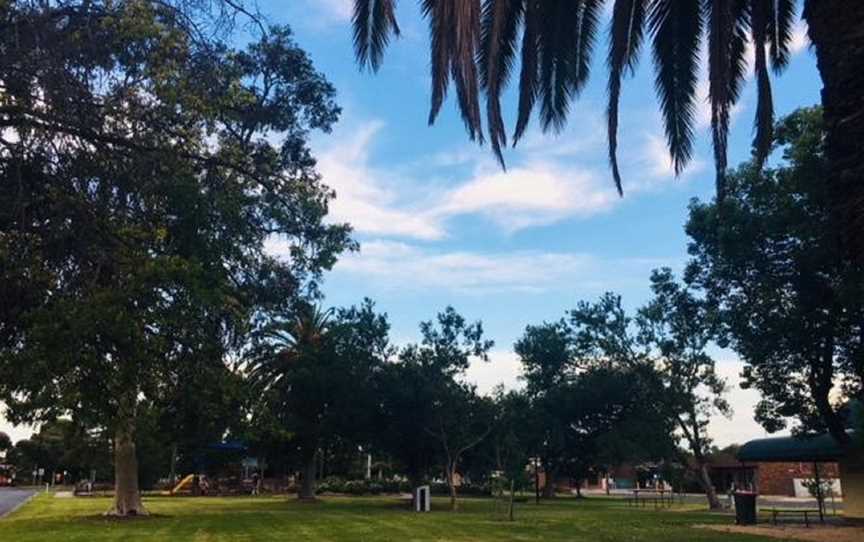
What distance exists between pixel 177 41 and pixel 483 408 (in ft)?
113

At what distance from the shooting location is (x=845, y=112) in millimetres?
5793

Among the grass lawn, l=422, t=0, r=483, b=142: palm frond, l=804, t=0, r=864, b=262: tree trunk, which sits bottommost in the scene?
the grass lawn

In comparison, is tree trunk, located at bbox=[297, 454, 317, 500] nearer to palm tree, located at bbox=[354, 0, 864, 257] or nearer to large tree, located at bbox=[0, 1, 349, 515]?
large tree, located at bbox=[0, 1, 349, 515]

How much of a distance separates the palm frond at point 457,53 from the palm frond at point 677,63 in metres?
2.62

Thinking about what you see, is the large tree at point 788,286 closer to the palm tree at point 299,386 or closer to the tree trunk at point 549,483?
the palm tree at point 299,386

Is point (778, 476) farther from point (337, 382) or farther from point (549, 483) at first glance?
point (337, 382)

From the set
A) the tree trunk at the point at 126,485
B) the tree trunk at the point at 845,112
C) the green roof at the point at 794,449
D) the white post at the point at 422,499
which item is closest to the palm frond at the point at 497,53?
the tree trunk at the point at 845,112

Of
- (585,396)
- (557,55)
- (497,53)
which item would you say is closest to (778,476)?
(585,396)

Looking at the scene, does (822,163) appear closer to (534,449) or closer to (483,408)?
(483,408)

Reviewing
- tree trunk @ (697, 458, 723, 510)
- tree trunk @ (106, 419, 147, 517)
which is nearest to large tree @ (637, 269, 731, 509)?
tree trunk @ (697, 458, 723, 510)

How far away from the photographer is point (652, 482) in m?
91.8

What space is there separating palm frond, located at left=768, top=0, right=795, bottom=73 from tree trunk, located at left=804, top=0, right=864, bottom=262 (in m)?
5.81

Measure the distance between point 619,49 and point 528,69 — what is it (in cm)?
135

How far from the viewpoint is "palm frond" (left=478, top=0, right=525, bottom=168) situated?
10.5 metres
